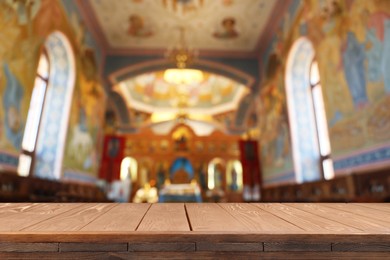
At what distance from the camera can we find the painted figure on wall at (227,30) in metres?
9.91

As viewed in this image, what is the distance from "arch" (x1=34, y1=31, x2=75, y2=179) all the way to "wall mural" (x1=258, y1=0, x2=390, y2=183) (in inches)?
278

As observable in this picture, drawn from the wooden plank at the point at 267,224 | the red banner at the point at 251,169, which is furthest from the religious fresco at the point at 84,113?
the wooden plank at the point at 267,224

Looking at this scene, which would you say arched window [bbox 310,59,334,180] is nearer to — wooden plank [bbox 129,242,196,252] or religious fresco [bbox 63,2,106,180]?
wooden plank [bbox 129,242,196,252]

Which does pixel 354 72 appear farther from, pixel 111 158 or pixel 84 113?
pixel 111 158

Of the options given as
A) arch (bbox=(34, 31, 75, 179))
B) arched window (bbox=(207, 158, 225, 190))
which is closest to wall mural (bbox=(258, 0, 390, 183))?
arch (bbox=(34, 31, 75, 179))

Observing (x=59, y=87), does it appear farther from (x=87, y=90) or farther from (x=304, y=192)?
(x=304, y=192)

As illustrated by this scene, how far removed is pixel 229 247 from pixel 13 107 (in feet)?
19.1

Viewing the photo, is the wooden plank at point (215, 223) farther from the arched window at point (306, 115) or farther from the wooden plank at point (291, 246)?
the arched window at point (306, 115)

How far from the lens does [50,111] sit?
7773 mm

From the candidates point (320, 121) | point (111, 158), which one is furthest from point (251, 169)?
point (111, 158)

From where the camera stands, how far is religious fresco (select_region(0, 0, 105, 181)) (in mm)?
5039

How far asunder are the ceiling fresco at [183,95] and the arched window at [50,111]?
1046 cm

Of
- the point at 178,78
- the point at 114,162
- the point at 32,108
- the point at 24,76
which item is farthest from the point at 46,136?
the point at 178,78

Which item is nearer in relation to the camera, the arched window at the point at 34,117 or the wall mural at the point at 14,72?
the wall mural at the point at 14,72
